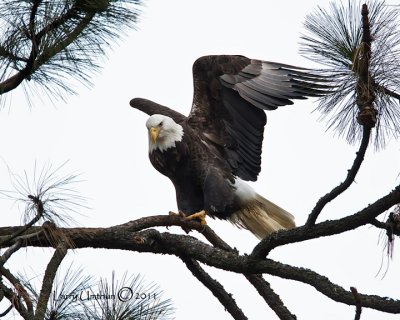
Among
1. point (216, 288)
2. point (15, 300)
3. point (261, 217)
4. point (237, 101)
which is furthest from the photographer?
point (261, 217)

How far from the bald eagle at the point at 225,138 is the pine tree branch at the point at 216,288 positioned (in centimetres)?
122

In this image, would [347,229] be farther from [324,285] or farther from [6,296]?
[6,296]

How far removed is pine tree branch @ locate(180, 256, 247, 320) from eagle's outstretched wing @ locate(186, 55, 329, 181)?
1552 millimetres

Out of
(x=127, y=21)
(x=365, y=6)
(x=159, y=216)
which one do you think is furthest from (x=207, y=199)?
(x=365, y=6)

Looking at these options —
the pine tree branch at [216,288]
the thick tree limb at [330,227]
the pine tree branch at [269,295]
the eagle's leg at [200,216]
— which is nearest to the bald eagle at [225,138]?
the eagle's leg at [200,216]

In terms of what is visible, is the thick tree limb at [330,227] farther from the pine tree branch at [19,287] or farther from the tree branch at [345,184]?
the pine tree branch at [19,287]

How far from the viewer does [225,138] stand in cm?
488

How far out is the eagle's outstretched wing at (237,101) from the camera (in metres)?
4.77

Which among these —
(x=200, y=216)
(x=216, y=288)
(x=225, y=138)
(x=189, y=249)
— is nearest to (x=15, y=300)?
(x=189, y=249)

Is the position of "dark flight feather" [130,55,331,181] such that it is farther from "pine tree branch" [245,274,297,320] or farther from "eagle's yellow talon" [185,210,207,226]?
"pine tree branch" [245,274,297,320]

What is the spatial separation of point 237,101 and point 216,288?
5.50 ft

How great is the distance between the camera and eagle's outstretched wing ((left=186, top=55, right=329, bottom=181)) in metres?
4.77

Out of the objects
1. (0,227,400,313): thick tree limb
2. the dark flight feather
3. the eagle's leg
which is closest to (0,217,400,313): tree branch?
(0,227,400,313): thick tree limb

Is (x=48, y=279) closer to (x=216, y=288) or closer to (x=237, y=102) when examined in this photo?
(x=216, y=288)
